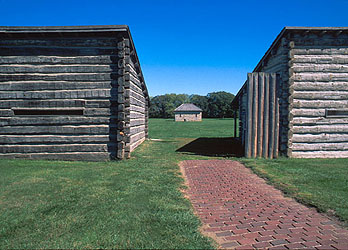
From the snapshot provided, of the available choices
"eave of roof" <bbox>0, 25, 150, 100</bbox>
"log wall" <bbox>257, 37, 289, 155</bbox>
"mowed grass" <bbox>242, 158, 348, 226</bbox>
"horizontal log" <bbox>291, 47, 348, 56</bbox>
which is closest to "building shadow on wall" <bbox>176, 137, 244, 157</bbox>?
"log wall" <bbox>257, 37, 289, 155</bbox>

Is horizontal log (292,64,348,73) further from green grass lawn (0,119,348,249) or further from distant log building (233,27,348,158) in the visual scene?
green grass lawn (0,119,348,249)

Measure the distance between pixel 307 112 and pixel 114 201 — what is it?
27.4 ft

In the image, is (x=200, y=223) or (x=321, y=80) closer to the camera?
(x=200, y=223)

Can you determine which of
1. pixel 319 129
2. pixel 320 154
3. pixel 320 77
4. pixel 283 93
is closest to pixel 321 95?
pixel 320 77

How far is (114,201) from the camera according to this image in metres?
4.79

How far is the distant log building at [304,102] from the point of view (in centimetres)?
959

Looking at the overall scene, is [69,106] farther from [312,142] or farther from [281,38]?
[312,142]

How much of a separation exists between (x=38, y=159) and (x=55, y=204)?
537 centimetres

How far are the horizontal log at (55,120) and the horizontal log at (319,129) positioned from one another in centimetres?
717

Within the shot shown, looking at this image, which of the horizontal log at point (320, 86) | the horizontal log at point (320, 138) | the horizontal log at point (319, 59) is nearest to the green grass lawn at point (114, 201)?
the horizontal log at point (320, 138)

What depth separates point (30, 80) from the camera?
9.18 meters

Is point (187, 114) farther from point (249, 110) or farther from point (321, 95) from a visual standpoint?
point (321, 95)

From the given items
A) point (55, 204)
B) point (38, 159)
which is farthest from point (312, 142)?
point (38, 159)

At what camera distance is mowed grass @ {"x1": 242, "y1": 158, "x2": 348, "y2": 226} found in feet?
15.2
